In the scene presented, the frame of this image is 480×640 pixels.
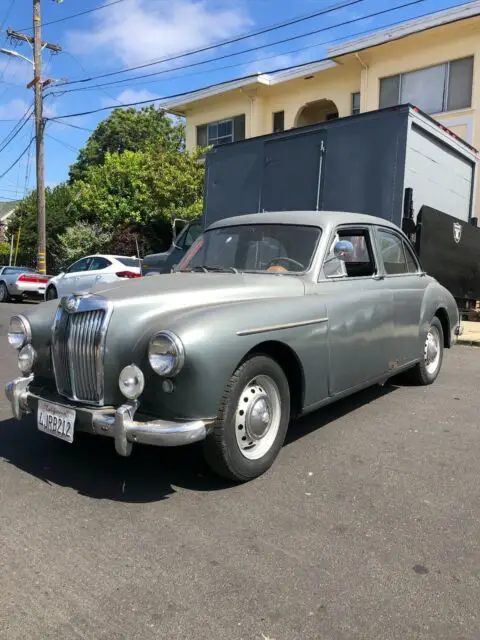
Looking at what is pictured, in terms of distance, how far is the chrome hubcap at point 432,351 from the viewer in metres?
6.20

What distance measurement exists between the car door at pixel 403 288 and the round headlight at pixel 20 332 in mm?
3118

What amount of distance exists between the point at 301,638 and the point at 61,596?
1.04m

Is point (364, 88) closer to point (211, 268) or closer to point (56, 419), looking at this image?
point (211, 268)

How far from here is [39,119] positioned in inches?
831

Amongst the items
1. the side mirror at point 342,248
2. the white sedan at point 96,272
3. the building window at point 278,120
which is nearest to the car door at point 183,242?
the white sedan at point 96,272

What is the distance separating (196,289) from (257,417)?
96 centimetres

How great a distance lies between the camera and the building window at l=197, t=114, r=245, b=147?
23156 mm

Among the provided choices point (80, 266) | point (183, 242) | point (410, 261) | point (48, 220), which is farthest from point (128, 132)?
point (410, 261)

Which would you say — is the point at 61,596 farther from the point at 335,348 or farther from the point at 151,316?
the point at 335,348

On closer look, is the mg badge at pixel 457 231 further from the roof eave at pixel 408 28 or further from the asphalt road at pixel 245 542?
the roof eave at pixel 408 28

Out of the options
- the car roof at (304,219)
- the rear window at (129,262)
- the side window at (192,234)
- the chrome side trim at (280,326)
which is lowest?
the chrome side trim at (280,326)

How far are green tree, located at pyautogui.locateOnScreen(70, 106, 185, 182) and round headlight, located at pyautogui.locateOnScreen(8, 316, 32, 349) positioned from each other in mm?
38964

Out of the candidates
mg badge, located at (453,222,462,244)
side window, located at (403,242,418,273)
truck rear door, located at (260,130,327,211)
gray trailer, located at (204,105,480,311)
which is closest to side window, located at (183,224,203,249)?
gray trailer, located at (204,105,480,311)

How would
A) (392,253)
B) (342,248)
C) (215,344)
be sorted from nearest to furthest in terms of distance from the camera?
(215,344) → (342,248) → (392,253)
